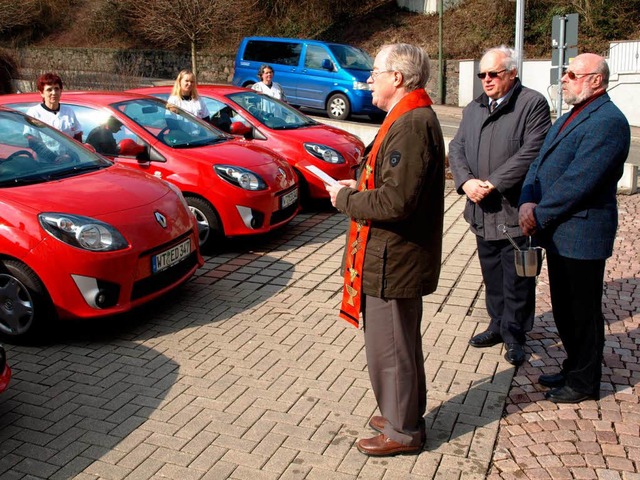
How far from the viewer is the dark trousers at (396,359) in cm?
356

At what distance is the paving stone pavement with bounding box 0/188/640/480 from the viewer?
12.1 feet

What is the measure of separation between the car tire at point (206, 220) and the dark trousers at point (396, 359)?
3.93 m

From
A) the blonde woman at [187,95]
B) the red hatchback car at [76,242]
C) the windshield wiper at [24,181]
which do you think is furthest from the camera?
the blonde woman at [187,95]

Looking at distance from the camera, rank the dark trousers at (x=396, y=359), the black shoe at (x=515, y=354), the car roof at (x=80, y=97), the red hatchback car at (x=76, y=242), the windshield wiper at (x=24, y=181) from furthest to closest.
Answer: the car roof at (x=80, y=97), the windshield wiper at (x=24, y=181), the red hatchback car at (x=76, y=242), the black shoe at (x=515, y=354), the dark trousers at (x=396, y=359)

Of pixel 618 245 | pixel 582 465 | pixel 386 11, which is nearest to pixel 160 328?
pixel 582 465

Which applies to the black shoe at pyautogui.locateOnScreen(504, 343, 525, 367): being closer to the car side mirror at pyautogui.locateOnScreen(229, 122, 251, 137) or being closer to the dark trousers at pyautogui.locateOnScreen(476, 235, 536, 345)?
the dark trousers at pyautogui.locateOnScreen(476, 235, 536, 345)

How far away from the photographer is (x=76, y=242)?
16.5ft

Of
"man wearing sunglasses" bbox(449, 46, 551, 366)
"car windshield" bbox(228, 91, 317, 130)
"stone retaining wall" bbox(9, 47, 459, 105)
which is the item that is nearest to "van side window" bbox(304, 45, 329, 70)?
"stone retaining wall" bbox(9, 47, 459, 105)

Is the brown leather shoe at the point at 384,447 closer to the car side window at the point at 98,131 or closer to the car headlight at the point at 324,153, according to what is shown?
the car side window at the point at 98,131

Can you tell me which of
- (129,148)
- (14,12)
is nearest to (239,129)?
(129,148)

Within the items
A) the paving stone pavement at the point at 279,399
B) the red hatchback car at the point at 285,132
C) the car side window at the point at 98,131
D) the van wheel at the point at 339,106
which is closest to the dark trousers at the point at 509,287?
the paving stone pavement at the point at 279,399

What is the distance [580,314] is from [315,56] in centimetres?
1672

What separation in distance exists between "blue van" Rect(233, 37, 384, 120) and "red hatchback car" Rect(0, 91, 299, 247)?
11.8 m

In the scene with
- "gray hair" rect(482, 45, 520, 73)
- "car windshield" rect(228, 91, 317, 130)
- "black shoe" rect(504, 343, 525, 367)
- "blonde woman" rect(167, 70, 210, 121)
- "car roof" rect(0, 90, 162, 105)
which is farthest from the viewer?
"car windshield" rect(228, 91, 317, 130)
